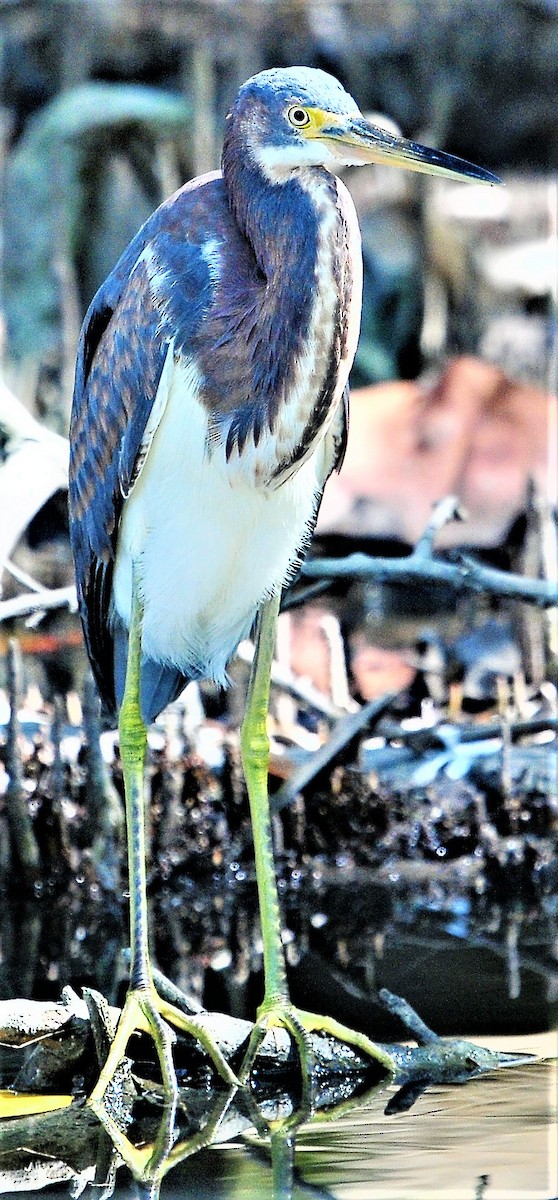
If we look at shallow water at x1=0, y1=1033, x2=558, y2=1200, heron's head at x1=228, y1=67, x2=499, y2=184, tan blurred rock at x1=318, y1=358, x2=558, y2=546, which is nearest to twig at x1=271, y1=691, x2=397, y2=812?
tan blurred rock at x1=318, y1=358, x2=558, y2=546

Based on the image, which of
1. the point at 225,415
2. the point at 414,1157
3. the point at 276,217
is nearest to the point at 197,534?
the point at 225,415

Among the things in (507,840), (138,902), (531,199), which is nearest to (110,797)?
(507,840)

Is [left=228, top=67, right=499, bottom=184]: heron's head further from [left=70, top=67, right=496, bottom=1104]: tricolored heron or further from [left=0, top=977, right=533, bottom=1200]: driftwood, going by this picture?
[left=0, top=977, right=533, bottom=1200]: driftwood

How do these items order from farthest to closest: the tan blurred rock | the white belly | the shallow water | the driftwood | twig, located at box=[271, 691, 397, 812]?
the tan blurred rock < twig, located at box=[271, 691, 397, 812] < the white belly < the driftwood < the shallow water

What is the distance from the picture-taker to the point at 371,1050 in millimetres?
3717

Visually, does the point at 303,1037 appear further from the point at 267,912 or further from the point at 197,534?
the point at 197,534

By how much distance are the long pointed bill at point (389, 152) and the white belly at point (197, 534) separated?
0.55 meters

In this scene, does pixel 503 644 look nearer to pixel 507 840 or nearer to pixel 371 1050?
pixel 507 840

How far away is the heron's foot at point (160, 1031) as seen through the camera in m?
3.56

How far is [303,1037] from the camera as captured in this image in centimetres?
369

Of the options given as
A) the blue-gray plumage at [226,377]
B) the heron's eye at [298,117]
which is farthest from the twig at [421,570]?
the heron's eye at [298,117]

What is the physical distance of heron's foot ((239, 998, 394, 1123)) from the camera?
12.1 ft

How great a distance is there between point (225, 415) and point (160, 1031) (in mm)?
1284

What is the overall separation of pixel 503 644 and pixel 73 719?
1.65 m
